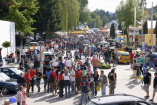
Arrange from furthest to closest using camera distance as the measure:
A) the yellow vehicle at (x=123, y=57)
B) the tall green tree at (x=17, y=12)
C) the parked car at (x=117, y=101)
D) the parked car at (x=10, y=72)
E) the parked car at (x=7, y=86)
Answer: the tall green tree at (x=17, y=12), the yellow vehicle at (x=123, y=57), the parked car at (x=10, y=72), the parked car at (x=7, y=86), the parked car at (x=117, y=101)

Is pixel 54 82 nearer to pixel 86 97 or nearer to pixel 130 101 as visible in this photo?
pixel 86 97

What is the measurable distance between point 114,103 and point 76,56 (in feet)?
68.2

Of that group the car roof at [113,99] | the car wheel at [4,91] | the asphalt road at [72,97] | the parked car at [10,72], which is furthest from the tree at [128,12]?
the car roof at [113,99]

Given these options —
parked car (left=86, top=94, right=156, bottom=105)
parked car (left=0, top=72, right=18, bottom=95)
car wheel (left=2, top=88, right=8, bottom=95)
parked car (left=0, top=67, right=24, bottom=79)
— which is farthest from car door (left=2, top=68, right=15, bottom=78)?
parked car (left=86, top=94, right=156, bottom=105)

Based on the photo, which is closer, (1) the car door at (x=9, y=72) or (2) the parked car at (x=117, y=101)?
(2) the parked car at (x=117, y=101)

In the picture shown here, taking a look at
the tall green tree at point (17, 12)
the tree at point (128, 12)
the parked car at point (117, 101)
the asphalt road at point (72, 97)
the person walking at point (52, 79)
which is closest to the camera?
the parked car at point (117, 101)

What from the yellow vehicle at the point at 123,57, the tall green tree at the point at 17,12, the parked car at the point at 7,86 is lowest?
the parked car at the point at 7,86

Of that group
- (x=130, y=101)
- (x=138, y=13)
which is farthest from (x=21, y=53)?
(x=138, y=13)

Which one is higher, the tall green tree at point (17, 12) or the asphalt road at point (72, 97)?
the tall green tree at point (17, 12)

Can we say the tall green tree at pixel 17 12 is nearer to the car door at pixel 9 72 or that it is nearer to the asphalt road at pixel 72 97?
the car door at pixel 9 72

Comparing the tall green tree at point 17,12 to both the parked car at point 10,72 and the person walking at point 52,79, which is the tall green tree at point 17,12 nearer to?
the parked car at point 10,72

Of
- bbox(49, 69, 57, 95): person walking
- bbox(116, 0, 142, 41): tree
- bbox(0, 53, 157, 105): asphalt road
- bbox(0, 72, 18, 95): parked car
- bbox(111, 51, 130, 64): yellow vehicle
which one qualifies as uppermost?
bbox(116, 0, 142, 41): tree

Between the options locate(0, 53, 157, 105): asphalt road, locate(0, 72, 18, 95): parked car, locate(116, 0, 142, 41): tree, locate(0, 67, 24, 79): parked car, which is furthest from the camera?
locate(116, 0, 142, 41): tree

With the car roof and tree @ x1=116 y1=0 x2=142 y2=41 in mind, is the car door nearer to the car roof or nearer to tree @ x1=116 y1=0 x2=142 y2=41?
the car roof
